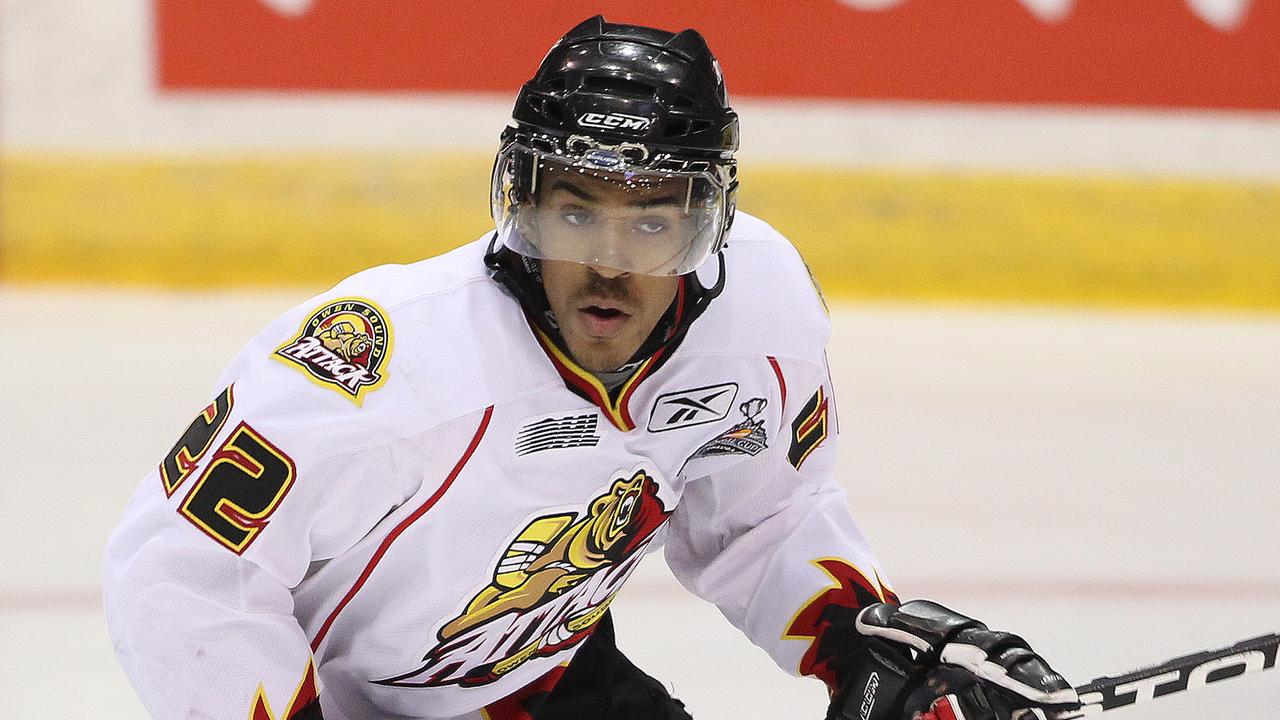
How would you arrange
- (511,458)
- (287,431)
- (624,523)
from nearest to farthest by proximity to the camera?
(287,431), (511,458), (624,523)

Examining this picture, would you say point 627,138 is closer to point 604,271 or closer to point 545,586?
point 604,271

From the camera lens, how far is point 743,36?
5.94m

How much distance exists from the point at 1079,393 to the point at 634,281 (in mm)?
3535

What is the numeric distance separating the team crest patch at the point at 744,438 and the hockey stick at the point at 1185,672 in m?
0.52

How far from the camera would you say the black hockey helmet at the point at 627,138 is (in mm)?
1830

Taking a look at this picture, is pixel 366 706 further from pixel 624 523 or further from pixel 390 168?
pixel 390 168

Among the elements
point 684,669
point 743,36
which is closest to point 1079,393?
point 743,36

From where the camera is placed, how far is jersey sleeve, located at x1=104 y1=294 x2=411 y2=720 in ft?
5.59

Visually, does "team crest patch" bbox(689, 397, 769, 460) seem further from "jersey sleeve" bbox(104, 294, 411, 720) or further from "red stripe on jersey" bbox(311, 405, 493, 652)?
"jersey sleeve" bbox(104, 294, 411, 720)

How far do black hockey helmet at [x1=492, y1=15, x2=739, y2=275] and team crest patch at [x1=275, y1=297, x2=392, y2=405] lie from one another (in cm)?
19

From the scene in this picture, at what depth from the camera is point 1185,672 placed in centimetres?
187

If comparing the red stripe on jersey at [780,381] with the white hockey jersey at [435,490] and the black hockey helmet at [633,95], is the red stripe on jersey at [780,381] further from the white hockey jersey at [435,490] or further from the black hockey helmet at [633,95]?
the black hockey helmet at [633,95]

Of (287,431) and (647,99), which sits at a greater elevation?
(647,99)

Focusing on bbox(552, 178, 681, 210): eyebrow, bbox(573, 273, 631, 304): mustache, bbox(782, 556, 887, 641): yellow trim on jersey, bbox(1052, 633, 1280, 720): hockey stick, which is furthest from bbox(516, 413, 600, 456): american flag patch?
bbox(1052, 633, 1280, 720): hockey stick
